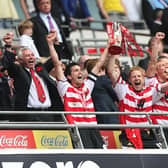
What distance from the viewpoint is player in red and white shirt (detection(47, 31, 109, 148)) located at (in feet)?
39.2

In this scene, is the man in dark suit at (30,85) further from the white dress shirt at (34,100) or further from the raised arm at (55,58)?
the raised arm at (55,58)

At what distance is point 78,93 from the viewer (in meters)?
12.3

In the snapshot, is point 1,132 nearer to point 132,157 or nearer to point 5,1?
point 132,157

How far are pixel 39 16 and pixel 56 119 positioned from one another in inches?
102

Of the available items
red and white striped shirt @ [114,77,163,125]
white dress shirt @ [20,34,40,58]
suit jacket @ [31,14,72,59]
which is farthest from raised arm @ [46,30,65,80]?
suit jacket @ [31,14,72,59]

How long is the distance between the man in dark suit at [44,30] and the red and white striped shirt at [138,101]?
1.67 meters

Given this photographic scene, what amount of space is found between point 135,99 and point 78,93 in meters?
0.85

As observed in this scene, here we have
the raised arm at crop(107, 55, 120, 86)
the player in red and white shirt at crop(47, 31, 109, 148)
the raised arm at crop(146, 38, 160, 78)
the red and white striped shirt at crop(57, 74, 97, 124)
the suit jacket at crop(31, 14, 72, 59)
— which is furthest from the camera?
the suit jacket at crop(31, 14, 72, 59)

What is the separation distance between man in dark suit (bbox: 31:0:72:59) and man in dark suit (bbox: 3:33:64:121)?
115 centimetres

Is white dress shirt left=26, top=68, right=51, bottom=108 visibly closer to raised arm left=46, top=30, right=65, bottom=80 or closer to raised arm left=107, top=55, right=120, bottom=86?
raised arm left=46, top=30, right=65, bottom=80

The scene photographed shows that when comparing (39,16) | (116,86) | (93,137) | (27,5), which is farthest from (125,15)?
(93,137)

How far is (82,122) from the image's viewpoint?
12117 mm

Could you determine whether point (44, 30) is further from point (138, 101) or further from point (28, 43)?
point (138, 101)

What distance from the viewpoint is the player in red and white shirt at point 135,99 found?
12266 millimetres
